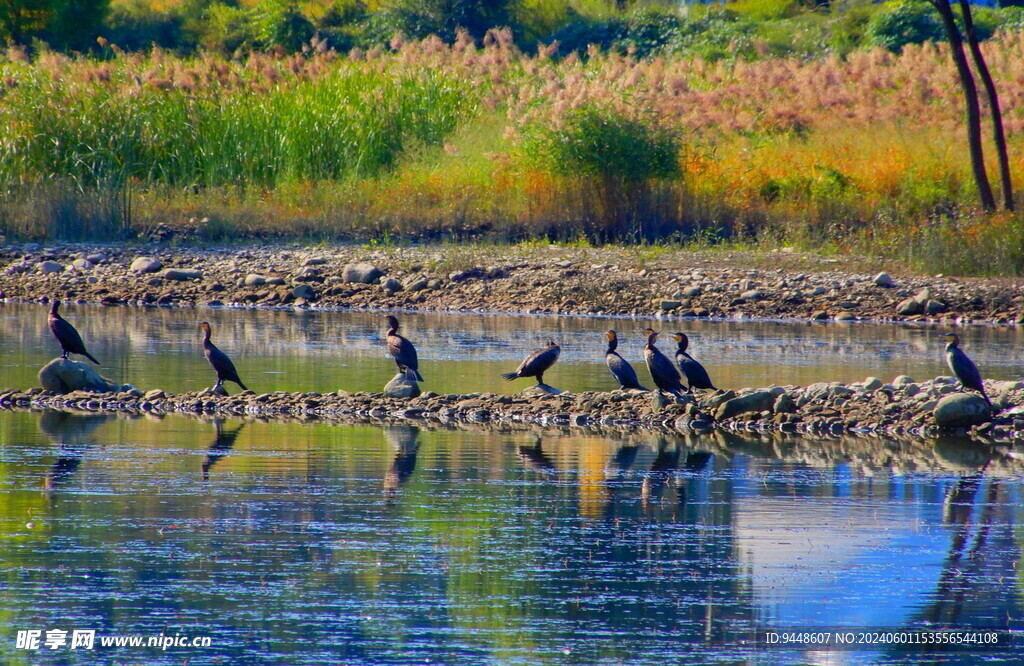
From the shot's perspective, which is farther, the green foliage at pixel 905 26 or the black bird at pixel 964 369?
the green foliage at pixel 905 26

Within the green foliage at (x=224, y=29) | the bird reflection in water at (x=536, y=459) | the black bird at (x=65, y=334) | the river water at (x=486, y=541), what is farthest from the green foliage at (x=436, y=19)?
the bird reflection in water at (x=536, y=459)

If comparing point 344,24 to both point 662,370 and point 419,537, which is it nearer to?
point 662,370

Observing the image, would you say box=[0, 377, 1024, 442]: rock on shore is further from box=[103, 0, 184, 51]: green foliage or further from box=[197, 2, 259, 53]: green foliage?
box=[103, 0, 184, 51]: green foliage

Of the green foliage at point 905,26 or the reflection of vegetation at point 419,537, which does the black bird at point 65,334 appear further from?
the green foliage at point 905,26

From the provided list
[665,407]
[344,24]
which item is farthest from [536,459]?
[344,24]

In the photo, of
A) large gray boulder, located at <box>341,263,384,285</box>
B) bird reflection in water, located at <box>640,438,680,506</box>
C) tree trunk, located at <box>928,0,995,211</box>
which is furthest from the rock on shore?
tree trunk, located at <box>928,0,995,211</box>

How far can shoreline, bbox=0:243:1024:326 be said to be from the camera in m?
20.4

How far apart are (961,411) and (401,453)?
484 cm

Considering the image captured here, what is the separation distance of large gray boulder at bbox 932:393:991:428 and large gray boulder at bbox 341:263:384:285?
12.0 meters

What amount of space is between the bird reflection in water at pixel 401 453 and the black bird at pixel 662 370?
2.16 metres

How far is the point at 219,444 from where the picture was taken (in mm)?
10391

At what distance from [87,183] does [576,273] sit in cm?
940

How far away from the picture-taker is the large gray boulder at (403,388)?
40.7 ft

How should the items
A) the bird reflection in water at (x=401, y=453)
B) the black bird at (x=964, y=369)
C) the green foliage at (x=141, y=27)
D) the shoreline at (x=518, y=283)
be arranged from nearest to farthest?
the bird reflection in water at (x=401, y=453), the black bird at (x=964, y=369), the shoreline at (x=518, y=283), the green foliage at (x=141, y=27)
